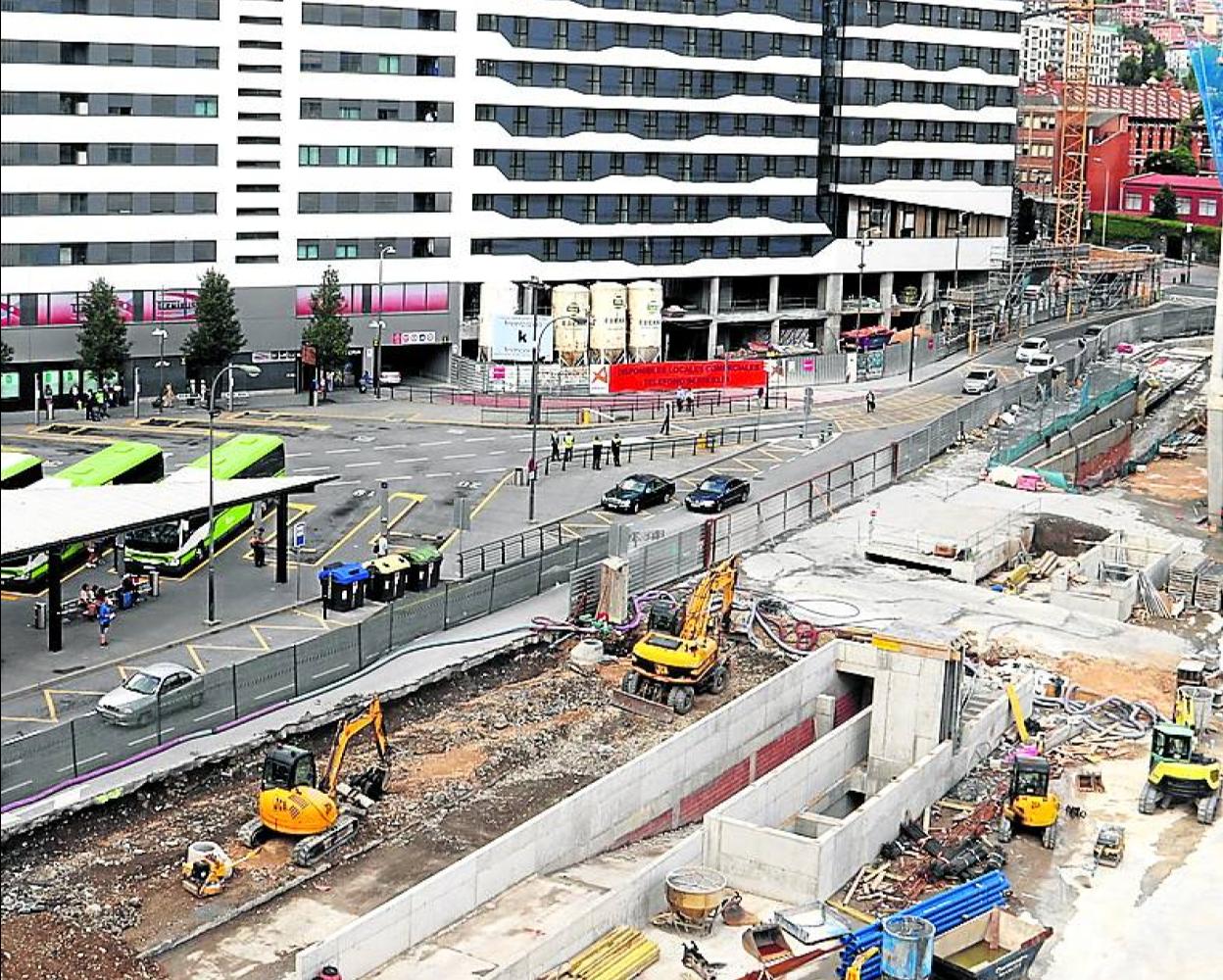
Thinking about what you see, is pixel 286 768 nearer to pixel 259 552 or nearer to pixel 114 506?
pixel 114 506

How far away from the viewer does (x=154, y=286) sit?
9612cm

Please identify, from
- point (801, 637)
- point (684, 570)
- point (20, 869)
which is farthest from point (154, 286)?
point (20, 869)

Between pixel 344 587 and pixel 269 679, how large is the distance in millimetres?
10931

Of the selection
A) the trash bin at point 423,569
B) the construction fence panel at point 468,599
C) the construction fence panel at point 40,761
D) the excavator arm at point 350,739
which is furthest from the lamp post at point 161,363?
the construction fence panel at point 40,761

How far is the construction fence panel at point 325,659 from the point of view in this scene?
4894 cm

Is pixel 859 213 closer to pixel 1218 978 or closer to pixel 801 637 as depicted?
pixel 801 637

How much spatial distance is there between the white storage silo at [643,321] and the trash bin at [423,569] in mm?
50375

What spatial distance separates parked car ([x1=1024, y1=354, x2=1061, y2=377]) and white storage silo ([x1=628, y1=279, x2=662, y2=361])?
72.6 feet

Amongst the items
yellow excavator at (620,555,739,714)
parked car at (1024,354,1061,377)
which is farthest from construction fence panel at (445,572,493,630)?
parked car at (1024,354,1061,377)

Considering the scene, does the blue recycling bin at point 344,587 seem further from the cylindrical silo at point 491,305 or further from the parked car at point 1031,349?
the parked car at point 1031,349

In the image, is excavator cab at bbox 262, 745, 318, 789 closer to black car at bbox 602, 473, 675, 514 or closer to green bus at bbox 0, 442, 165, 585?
green bus at bbox 0, 442, 165, 585

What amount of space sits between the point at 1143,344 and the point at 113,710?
10272 centimetres

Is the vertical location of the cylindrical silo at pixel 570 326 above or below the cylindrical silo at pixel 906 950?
above

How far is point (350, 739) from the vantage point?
151ft
